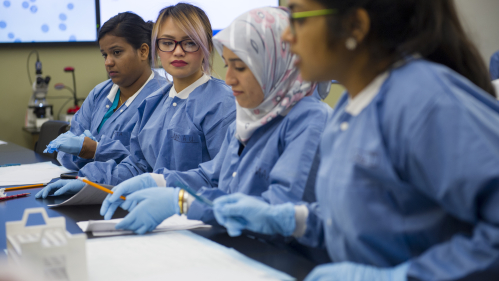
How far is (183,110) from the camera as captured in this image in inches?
74.5

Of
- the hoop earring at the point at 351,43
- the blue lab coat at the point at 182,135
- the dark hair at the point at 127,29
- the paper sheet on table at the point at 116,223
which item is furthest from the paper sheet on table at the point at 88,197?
the dark hair at the point at 127,29

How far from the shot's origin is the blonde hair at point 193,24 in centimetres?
186

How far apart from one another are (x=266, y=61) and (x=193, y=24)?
71 centimetres

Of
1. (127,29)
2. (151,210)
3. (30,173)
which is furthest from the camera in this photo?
(127,29)

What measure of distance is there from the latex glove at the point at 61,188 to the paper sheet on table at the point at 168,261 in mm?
543

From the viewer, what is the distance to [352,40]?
0.76 meters

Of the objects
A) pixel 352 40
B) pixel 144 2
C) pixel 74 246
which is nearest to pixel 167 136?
pixel 74 246

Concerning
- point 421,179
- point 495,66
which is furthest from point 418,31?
point 495,66

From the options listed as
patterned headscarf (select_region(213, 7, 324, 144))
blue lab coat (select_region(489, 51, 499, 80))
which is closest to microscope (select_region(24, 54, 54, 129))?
patterned headscarf (select_region(213, 7, 324, 144))

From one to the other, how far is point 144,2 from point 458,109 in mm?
3872

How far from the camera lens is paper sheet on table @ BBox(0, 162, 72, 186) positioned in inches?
70.7

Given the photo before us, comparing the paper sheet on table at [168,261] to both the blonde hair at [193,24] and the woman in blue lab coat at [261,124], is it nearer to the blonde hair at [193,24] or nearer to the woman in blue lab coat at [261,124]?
the woman in blue lab coat at [261,124]

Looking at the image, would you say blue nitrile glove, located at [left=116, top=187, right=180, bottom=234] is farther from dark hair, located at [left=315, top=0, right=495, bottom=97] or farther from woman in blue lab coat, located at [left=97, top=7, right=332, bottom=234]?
dark hair, located at [left=315, top=0, right=495, bottom=97]

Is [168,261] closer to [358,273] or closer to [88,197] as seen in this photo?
Answer: [358,273]
